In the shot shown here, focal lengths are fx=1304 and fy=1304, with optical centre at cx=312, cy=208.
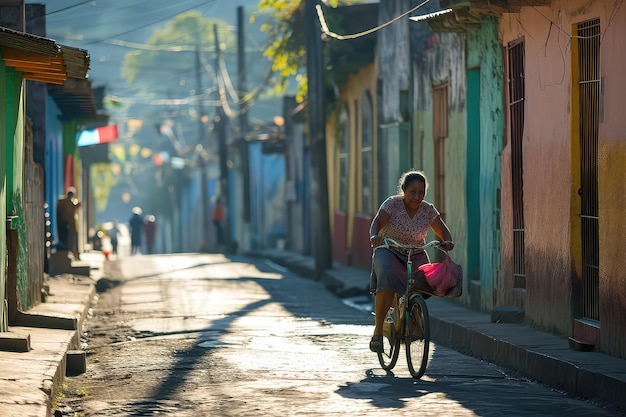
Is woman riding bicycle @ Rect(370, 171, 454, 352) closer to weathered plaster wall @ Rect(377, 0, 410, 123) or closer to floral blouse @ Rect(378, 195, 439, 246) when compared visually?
floral blouse @ Rect(378, 195, 439, 246)

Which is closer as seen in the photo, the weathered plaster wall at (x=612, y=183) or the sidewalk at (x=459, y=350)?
the sidewalk at (x=459, y=350)

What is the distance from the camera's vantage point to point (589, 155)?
11.2m

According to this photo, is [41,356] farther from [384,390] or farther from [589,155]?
[589,155]

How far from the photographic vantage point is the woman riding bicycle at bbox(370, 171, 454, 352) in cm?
1007

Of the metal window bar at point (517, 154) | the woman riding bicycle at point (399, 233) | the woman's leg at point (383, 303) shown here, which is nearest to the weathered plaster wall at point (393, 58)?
the metal window bar at point (517, 154)

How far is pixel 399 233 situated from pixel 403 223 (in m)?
0.09

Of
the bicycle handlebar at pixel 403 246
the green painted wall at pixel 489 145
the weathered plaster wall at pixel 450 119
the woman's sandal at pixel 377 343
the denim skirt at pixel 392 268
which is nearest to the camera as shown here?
the bicycle handlebar at pixel 403 246

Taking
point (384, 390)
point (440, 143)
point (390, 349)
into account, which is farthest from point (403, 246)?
point (440, 143)

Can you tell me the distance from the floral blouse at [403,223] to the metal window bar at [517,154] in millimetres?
3718

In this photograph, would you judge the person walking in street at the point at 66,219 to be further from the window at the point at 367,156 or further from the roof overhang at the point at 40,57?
the roof overhang at the point at 40,57

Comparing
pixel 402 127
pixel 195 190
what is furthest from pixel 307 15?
pixel 195 190

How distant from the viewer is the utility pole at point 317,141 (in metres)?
23.5

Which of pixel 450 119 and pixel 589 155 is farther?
pixel 450 119

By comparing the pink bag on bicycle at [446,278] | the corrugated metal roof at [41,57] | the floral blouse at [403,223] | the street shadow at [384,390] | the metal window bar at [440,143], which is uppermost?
the corrugated metal roof at [41,57]
